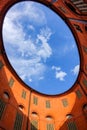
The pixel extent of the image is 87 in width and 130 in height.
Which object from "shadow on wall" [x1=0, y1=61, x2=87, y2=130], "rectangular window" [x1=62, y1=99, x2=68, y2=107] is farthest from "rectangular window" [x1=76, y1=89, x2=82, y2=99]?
"rectangular window" [x1=62, y1=99, x2=68, y2=107]

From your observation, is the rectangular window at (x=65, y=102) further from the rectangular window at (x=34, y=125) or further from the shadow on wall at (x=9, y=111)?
the shadow on wall at (x=9, y=111)

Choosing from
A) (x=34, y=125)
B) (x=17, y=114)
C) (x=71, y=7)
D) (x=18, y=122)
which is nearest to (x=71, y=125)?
(x=34, y=125)

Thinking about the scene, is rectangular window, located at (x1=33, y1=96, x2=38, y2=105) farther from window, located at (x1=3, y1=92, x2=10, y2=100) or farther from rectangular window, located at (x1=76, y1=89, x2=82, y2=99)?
rectangular window, located at (x1=76, y1=89, x2=82, y2=99)

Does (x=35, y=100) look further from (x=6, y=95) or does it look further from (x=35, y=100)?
(x=6, y=95)

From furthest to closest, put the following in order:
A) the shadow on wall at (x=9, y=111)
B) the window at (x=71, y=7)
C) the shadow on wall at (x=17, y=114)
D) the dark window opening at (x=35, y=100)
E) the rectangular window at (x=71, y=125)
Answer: the window at (x=71, y=7)
the dark window opening at (x=35, y=100)
the rectangular window at (x=71, y=125)
the shadow on wall at (x=17, y=114)
the shadow on wall at (x=9, y=111)

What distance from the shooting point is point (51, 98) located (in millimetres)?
21688

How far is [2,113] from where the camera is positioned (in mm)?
16469

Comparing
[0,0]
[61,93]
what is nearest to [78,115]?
[61,93]

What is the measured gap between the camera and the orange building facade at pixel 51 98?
1794 cm

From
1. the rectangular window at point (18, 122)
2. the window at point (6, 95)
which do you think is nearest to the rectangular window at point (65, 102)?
the rectangular window at point (18, 122)

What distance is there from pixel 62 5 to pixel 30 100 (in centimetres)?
1059

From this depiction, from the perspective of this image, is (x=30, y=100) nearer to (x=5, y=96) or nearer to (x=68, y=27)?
(x=5, y=96)

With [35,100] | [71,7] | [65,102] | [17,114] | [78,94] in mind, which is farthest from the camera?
[71,7]

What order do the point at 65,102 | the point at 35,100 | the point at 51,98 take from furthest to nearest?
the point at 51,98 → the point at 65,102 → the point at 35,100
